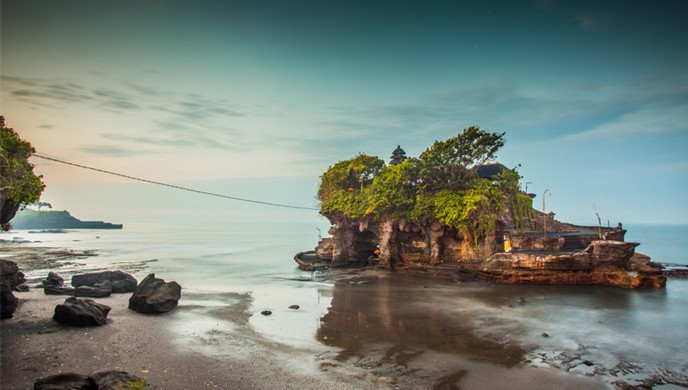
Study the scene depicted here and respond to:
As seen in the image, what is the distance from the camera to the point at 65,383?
7984mm

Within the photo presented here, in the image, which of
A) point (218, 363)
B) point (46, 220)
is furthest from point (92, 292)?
point (46, 220)

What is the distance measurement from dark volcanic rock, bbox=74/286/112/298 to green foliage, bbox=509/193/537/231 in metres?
31.1

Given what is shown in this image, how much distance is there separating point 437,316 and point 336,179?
76.3 feet

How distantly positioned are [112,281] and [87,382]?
17573 millimetres

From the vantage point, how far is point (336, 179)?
3969 centimetres

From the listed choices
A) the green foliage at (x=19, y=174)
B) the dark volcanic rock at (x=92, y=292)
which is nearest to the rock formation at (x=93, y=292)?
the dark volcanic rock at (x=92, y=292)

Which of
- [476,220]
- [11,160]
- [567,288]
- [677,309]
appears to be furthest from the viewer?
[476,220]

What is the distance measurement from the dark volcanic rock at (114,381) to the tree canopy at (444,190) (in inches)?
1016

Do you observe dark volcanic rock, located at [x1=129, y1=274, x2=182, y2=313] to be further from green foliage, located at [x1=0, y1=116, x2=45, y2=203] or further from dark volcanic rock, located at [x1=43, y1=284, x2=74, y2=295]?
green foliage, located at [x1=0, y1=116, x2=45, y2=203]

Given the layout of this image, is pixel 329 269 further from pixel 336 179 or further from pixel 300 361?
pixel 300 361

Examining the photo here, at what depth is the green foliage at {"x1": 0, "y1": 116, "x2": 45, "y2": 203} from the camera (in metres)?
17.6

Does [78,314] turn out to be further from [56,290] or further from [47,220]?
[47,220]

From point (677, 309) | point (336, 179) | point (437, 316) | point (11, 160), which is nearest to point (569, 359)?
point (437, 316)

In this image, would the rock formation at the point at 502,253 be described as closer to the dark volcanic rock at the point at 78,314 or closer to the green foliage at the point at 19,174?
the dark volcanic rock at the point at 78,314
